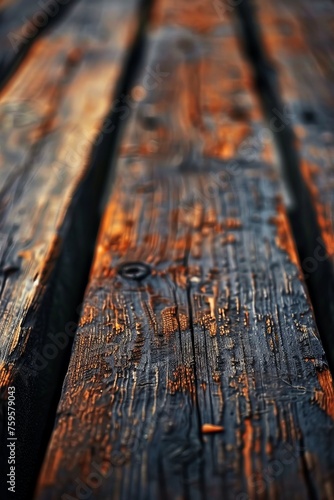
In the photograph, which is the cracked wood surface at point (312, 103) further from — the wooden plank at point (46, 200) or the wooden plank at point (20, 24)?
the wooden plank at point (20, 24)

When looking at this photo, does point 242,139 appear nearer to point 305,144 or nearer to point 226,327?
point 305,144

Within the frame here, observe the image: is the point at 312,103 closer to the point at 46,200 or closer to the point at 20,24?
the point at 46,200

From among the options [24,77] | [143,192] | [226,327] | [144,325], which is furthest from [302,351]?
[24,77]

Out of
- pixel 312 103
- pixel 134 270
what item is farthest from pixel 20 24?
pixel 134 270

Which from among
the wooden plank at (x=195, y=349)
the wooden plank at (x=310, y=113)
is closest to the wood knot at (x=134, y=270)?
the wooden plank at (x=195, y=349)

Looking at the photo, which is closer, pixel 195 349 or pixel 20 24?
pixel 195 349
